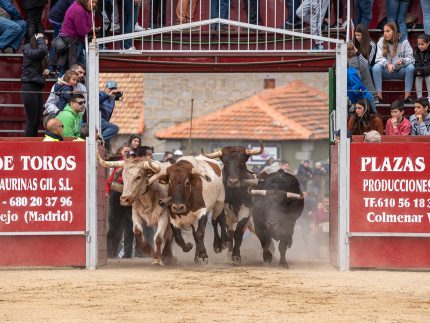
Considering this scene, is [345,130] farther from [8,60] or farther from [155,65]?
[8,60]

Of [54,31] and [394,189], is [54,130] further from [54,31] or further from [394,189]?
[394,189]

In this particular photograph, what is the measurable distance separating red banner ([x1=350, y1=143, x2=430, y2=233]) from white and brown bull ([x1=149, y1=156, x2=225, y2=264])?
237 cm

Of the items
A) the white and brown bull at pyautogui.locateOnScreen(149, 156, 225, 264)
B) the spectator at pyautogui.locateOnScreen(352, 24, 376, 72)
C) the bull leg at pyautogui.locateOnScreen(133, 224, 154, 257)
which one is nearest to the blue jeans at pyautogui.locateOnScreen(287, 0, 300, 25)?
the spectator at pyautogui.locateOnScreen(352, 24, 376, 72)

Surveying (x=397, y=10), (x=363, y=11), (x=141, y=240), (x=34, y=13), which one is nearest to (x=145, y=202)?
(x=141, y=240)

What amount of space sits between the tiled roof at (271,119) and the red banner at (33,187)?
27.1 metres

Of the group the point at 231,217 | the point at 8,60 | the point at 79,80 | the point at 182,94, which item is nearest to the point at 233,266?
the point at 231,217

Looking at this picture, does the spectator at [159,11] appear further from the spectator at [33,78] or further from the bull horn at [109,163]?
the bull horn at [109,163]

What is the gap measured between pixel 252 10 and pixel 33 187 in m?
5.65

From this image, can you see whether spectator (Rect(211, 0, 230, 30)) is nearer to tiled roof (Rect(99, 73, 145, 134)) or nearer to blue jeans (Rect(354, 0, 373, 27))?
blue jeans (Rect(354, 0, 373, 27))

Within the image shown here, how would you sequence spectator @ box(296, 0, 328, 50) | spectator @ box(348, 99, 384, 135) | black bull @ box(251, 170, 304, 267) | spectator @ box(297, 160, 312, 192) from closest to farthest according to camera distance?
1. spectator @ box(348, 99, 384, 135)
2. black bull @ box(251, 170, 304, 267)
3. spectator @ box(296, 0, 328, 50)
4. spectator @ box(297, 160, 312, 192)

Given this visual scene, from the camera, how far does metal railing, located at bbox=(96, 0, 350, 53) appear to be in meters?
22.9

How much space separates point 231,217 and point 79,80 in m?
3.09

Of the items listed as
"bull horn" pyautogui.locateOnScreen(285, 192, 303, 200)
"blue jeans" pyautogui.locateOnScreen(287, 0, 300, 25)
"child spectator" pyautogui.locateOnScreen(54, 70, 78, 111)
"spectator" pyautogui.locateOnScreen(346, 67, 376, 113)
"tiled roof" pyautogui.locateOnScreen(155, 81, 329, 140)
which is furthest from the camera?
"tiled roof" pyautogui.locateOnScreen(155, 81, 329, 140)

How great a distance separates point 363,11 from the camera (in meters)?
23.4
